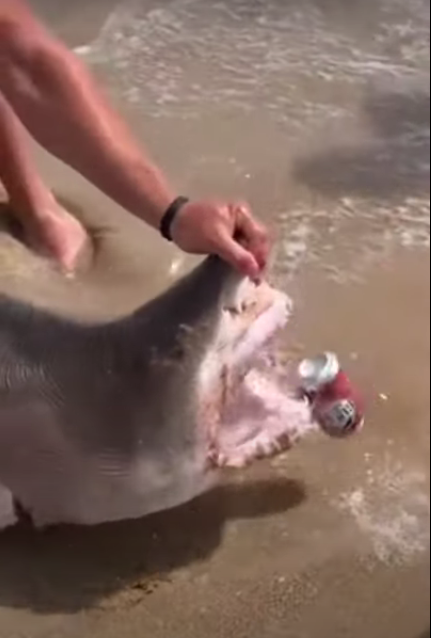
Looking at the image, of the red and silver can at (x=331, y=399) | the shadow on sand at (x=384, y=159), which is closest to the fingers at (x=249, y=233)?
the red and silver can at (x=331, y=399)

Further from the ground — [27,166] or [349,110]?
[27,166]

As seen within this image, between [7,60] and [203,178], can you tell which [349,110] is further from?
[7,60]

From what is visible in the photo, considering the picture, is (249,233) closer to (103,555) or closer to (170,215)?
(170,215)

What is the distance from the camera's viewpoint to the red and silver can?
1.06 meters

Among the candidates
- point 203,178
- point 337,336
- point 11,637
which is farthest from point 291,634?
point 203,178

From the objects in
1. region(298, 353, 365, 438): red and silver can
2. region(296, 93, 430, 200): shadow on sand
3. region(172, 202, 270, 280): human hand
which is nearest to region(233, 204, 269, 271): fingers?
region(172, 202, 270, 280): human hand

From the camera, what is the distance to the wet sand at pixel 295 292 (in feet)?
3.22

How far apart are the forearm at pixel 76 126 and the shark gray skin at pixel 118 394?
0.27 feet

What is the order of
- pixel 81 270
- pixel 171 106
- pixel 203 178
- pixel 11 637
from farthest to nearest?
1. pixel 171 106
2. pixel 203 178
3. pixel 81 270
4. pixel 11 637

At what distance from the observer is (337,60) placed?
144 cm

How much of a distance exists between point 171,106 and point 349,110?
19 cm

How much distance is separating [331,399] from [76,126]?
0.29m

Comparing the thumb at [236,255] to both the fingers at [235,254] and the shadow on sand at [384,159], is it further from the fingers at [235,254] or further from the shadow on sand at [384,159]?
the shadow on sand at [384,159]

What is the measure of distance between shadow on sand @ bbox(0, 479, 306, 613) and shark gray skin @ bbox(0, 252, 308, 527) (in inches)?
0.9
